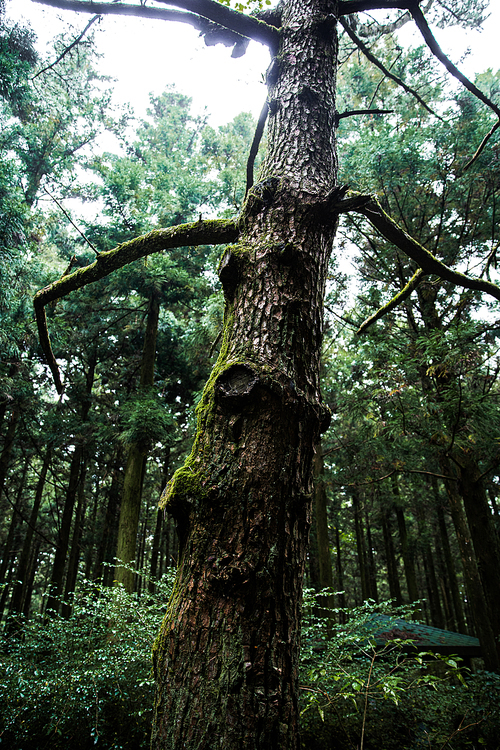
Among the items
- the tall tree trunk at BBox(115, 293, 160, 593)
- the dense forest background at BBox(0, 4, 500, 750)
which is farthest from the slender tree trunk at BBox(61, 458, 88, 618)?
the tall tree trunk at BBox(115, 293, 160, 593)

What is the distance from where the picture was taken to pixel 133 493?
832 centimetres

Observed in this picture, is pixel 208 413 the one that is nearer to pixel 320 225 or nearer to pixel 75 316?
pixel 320 225

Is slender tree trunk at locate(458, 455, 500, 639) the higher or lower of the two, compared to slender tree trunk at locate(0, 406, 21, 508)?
lower

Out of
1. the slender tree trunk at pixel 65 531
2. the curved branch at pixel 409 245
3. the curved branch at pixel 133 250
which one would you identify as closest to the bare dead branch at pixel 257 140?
the curved branch at pixel 133 250

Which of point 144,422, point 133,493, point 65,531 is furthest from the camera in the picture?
point 65,531

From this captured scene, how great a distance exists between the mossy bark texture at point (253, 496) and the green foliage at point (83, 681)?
9.03ft

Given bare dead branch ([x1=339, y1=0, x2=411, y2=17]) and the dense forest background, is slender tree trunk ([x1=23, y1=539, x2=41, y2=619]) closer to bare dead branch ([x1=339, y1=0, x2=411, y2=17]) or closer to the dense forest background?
the dense forest background

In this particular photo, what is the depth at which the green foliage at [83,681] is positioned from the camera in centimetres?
359

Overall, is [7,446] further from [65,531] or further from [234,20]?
[234,20]

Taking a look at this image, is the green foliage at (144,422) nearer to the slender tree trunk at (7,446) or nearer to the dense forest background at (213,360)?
the dense forest background at (213,360)

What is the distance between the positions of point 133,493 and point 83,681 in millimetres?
4560

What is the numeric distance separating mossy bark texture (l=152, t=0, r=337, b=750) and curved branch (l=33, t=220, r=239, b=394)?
8.2 inches

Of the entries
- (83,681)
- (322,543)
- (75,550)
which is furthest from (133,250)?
(75,550)

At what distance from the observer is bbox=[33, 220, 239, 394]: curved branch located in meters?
2.03
